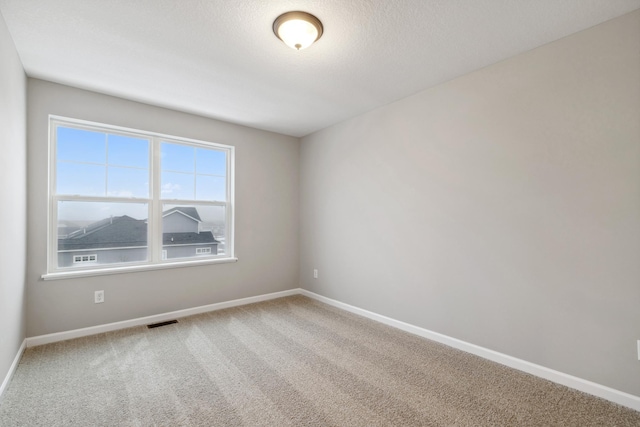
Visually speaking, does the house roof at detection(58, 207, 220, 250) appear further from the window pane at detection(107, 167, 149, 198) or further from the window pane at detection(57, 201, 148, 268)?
the window pane at detection(107, 167, 149, 198)

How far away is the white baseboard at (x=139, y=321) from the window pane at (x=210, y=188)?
143cm

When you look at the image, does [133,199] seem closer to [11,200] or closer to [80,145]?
[80,145]

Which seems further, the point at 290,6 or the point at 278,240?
the point at 278,240

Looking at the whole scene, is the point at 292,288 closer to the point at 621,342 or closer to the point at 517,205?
the point at 517,205

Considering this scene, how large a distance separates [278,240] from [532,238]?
3206 mm

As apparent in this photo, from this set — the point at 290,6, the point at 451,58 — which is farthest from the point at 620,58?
the point at 290,6

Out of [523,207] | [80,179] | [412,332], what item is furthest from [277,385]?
[80,179]

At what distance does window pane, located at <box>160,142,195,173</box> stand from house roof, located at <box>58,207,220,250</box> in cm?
52

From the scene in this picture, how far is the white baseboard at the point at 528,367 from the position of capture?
1911mm

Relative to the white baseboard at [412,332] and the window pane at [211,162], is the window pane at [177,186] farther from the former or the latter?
the white baseboard at [412,332]

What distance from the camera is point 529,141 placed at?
2.31 m

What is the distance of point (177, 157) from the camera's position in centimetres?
373

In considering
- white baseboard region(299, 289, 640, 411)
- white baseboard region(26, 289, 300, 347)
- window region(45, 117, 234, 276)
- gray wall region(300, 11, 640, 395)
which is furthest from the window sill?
white baseboard region(299, 289, 640, 411)

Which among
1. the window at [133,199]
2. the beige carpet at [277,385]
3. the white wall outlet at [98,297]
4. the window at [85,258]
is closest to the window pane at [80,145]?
the window at [133,199]
